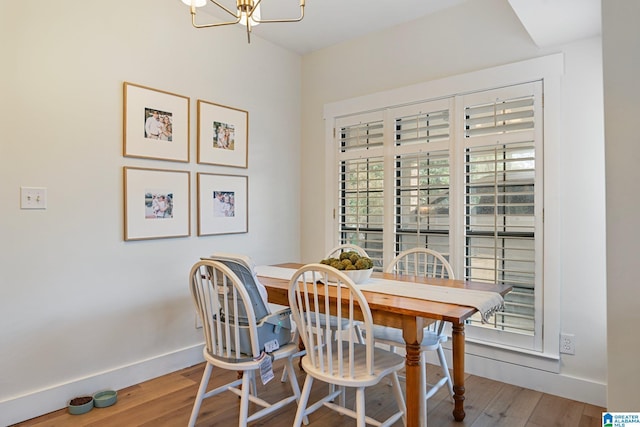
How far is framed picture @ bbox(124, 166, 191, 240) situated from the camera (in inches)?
101

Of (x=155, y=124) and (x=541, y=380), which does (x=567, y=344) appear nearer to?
(x=541, y=380)

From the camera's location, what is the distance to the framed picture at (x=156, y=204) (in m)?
2.56

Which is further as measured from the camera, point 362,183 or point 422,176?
point 362,183

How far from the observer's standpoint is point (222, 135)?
3125mm

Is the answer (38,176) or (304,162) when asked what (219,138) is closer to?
(304,162)

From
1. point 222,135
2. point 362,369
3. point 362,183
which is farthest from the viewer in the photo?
point 362,183

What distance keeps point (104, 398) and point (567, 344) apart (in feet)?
9.28

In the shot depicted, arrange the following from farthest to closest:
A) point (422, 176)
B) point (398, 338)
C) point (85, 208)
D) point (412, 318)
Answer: point (422, 176) → point (85, 208) → point (398, 338) → point (412, 318)

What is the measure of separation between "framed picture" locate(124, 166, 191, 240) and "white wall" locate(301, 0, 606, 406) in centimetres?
177

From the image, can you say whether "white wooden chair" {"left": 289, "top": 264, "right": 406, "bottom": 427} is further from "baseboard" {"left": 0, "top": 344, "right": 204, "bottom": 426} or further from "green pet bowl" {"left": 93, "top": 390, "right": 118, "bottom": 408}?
"baseboard" {"left": 0, "top": 344, "right": 204, "bottom": 426}

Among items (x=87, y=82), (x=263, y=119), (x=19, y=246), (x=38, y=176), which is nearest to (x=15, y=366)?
(x=19, y=246)

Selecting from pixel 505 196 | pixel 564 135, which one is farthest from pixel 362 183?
pixel 564 135

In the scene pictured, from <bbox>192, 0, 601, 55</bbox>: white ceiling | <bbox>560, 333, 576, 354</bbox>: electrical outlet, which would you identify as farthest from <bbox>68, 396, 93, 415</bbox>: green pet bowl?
<bbox>560, 333, 576, 354</bbox>: electrical outlet

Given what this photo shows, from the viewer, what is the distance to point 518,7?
205cm
